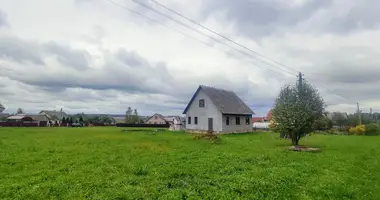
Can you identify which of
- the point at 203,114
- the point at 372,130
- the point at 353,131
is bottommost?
the point at 353,131

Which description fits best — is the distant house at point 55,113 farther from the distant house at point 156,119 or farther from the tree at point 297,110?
the tree at point 297,110

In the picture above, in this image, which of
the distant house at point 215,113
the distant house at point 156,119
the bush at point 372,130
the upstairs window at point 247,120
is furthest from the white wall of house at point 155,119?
the bush at point 372,130

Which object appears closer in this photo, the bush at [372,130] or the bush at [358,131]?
the bush at [372,130]

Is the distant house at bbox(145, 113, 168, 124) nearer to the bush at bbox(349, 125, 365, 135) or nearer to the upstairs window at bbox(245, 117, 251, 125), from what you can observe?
the upstairs window at bbox(245, 117, 251, 125)

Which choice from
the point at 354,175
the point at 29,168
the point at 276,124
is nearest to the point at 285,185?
the point at 354,175

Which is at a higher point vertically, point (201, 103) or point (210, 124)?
point (201, 103)

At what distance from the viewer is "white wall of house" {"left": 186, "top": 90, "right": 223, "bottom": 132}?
1694 inches

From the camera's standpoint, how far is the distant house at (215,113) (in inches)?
1701

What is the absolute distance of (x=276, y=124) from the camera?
85.6 ft

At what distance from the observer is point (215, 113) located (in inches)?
1708

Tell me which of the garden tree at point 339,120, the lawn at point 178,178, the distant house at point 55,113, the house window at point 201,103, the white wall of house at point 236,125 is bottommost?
the lawn at point 178,178

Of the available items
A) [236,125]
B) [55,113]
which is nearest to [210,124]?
[236,125]

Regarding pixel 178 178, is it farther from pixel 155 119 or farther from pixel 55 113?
pixel 55 113

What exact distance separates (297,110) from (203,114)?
21.6 meters
